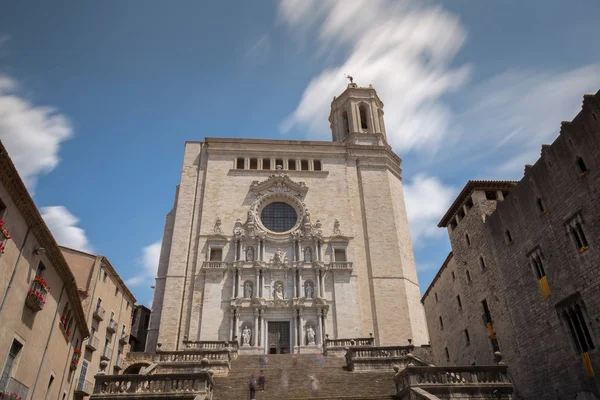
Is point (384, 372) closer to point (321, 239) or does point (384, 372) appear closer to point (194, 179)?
point (321, 239)

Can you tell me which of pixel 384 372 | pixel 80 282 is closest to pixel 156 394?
pixel 384 372

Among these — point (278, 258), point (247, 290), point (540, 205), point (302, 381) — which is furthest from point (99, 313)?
point (540, 205)

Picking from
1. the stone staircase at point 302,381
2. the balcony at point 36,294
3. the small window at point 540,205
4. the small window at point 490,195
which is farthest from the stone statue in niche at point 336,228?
the balcony at point 36,294

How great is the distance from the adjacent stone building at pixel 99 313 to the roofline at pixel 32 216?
6.24 m

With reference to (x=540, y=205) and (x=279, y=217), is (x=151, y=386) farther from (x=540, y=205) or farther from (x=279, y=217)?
(x=279, y=217)

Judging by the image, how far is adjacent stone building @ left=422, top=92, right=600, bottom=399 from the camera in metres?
16.1

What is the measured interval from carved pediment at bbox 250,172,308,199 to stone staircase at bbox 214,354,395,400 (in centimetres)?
1436

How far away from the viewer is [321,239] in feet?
96.3

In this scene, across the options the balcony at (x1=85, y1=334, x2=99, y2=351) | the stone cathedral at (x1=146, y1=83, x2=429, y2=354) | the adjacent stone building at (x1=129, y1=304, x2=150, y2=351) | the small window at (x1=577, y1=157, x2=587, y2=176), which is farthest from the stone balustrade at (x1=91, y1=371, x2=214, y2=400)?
the adjacent stone building at (x1=129, y1=304, x2=150, y2=351)

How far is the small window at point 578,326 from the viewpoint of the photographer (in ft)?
53.3

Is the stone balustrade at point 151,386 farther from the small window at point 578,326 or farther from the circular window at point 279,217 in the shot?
the circular window at point 279,217

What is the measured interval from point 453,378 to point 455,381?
0.09 m

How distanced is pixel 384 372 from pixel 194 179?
20570mm

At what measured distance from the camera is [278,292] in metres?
27.3
